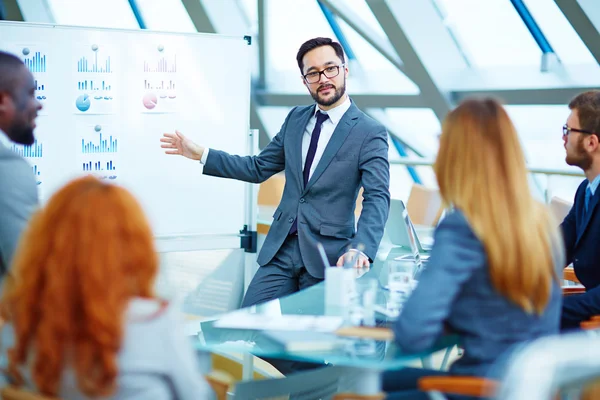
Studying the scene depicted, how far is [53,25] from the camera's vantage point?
424cm

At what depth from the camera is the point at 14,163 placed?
2.47 m

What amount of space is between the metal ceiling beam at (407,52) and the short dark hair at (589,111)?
15.6ft

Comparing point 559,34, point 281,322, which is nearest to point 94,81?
point 281,322

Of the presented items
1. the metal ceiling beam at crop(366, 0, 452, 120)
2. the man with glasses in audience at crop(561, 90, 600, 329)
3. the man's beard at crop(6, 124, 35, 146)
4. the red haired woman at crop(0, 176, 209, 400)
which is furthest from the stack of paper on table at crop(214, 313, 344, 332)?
the metal ceiling beam at crop(366, 0, 452, 120)

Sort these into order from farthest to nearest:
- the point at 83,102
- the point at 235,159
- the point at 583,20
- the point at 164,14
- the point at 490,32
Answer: the point at 164,14, the point at 490,32, the point at 583,20, the point at 83,102, the point at 235,159

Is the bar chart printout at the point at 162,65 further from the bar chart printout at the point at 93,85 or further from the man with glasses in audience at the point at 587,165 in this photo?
the man with glasses in audience at the point at 587,165

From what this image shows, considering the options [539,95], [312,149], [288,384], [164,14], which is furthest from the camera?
[164,14]

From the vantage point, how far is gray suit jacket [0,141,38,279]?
2420mm

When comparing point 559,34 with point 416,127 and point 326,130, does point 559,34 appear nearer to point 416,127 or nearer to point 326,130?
point 416,127

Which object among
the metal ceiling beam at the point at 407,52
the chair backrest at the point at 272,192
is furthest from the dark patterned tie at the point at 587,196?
the metal ceiling beam at the point at 407,52

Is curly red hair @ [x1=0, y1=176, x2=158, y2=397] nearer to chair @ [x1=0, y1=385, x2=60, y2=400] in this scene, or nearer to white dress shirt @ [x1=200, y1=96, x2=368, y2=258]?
chair @ [x1=0, y1=385, x2=60, y2=400]

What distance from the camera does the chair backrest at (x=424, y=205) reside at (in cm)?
573

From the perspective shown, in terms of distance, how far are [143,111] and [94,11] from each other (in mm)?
8732

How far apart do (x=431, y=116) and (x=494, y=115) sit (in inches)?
299
